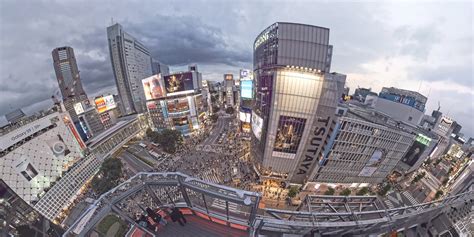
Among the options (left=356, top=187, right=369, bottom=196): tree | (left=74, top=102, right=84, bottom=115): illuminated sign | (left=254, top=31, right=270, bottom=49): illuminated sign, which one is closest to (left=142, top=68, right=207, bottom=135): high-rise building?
(left=74, top=102, right=84, bottom=115): illuminated sign

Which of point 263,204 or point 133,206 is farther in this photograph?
point 263,204

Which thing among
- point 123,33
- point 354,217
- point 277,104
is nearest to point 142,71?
point 123,33

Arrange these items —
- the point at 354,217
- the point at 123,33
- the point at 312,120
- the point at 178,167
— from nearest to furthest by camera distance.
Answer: the point at 354,217 → the point at 312,120 → the point at 178,167 → the point at 123,33

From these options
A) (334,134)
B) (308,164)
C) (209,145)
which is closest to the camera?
(334,134)

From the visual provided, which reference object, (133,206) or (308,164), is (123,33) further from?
(308,164)

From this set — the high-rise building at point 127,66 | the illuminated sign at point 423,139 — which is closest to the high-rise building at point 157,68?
the high-rise building at point 127,66

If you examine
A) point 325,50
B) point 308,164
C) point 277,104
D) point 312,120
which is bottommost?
point 308,164

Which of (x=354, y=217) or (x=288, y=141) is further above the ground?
(x=354, y=217)
